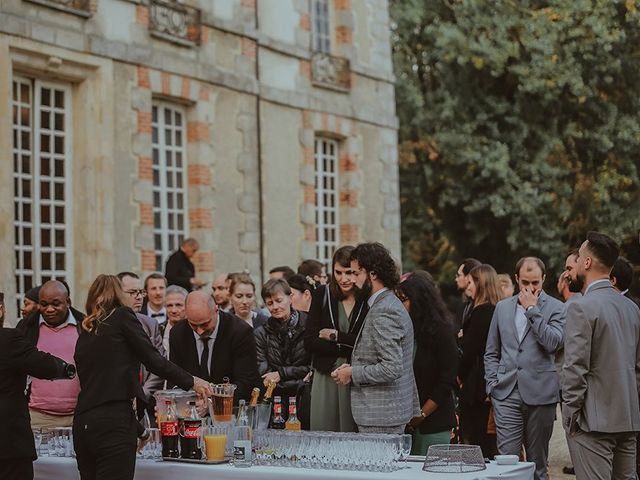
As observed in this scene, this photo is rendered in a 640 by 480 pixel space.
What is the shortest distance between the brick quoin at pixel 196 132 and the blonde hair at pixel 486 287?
798 cm

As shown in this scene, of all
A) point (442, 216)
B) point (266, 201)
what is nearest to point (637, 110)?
point (442, 216)

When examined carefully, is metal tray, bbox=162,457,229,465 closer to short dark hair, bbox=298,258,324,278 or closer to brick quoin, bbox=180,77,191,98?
short dark hair, bbox=298,258,324,278

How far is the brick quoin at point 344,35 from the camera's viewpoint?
19.9 metres

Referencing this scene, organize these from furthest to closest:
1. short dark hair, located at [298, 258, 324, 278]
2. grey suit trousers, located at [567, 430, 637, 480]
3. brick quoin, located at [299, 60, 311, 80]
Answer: brick quoin, located at [299, 60, 311, 80], short dark hair, located at [298, 258, 324, 278], grey suit trousers, located at [567, 430, 637, 480]

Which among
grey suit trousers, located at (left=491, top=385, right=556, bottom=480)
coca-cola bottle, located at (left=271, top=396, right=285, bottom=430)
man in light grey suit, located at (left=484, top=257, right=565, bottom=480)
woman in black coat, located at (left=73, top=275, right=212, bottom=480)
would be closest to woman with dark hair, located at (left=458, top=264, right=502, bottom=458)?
man in light grey suit, located at (left=484, top=257, right=565, bottom=480)

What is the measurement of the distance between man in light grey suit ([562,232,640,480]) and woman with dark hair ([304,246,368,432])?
1329 millimetres

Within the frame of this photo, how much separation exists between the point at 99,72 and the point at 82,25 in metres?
0.62

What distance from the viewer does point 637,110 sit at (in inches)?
926

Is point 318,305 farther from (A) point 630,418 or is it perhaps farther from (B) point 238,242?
(B) point 238,242

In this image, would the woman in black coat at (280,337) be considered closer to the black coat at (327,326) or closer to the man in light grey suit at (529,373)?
the black coat at (327,326)

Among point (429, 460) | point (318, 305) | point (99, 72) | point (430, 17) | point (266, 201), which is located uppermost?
point (430, 17)

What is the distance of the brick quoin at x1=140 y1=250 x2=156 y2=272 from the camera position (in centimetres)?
1498

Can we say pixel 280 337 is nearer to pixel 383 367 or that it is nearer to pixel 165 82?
pixel 383 367

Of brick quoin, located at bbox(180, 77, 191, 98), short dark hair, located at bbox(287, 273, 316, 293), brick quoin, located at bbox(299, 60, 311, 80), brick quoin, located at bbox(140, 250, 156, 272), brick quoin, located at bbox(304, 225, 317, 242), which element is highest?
brick quoin, located at bbox(299, 60, 311, 80)
